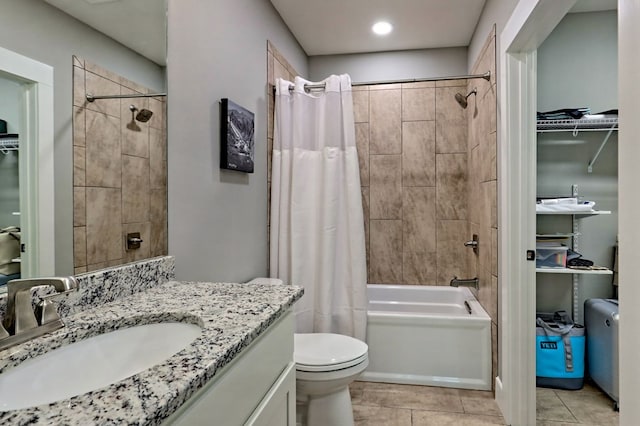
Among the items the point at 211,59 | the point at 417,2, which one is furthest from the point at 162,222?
the point at 417,2

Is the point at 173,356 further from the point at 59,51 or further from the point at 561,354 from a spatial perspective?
the point at 561,354

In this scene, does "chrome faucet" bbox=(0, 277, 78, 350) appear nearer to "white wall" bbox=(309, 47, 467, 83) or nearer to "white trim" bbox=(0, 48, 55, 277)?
"white trim" bbox=(0, 48, 55, 277)

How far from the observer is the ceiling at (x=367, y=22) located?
1514 millimetres

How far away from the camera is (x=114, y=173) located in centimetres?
126

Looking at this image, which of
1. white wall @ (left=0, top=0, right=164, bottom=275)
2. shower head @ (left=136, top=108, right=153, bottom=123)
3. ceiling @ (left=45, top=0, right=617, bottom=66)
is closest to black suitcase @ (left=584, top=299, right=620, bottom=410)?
ceiling @ (left=45, top=0, right=617, bottom=66)

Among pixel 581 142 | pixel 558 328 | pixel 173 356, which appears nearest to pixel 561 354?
pixel 558 328

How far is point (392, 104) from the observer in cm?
359

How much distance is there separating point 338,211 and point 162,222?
4.35ft

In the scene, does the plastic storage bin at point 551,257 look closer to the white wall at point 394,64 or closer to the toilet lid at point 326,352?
the toilet lid at point 326,352

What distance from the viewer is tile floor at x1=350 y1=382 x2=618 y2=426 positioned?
2197 millimetres

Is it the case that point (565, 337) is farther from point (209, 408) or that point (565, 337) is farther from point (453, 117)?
point (209, 408)

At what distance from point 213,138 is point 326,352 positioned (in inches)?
46.6

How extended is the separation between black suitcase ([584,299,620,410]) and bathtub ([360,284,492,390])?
0.66 m

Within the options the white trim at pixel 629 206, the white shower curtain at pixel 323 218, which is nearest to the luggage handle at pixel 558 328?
the white shower curtain at pixel 323 218
